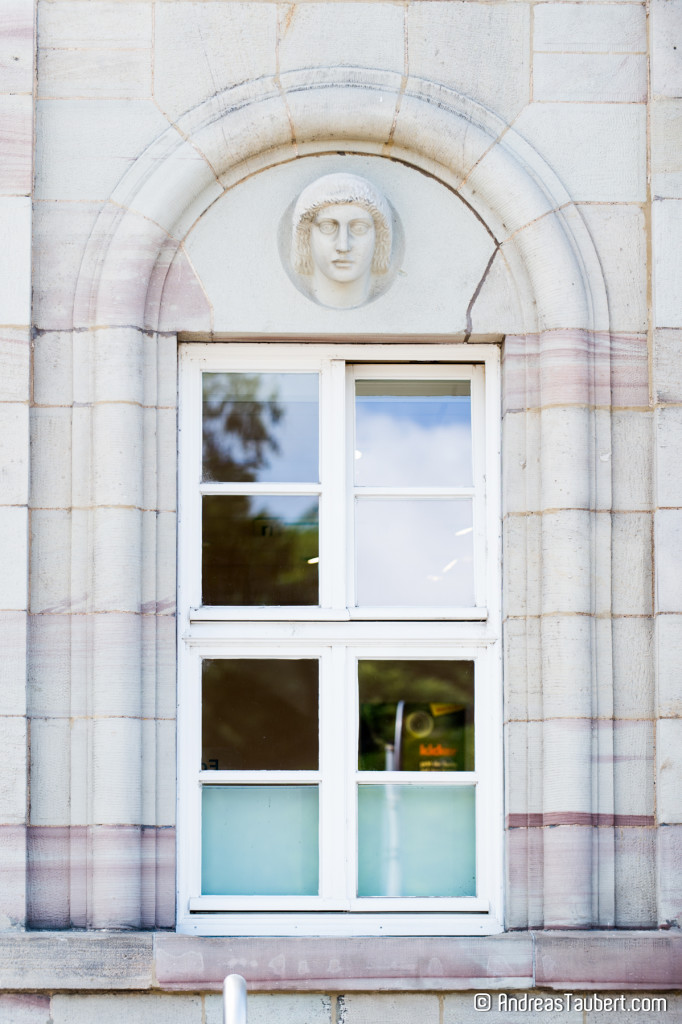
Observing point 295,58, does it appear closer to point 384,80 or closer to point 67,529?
point 384,80

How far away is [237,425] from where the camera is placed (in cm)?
552

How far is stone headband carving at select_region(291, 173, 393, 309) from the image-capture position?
17.3 feet

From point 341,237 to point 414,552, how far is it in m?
1.24

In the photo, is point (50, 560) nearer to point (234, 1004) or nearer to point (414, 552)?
point (414, 552)

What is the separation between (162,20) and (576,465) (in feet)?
7.59

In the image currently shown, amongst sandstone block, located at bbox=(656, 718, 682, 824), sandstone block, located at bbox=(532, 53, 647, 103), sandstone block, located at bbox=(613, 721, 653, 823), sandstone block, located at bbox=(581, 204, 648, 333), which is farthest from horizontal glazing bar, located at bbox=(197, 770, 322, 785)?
sandstone block, located at bbox=(532, 53, 647, 103)

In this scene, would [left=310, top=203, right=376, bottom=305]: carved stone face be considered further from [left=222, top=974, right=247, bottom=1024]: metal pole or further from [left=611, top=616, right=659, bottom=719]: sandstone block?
[left=222, top=974, right=247, bottom=1024]: metal pole

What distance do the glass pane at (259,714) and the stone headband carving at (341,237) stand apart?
1.42 meters

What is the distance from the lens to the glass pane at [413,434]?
5.56m

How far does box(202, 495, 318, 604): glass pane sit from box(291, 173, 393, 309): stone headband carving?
83 cm

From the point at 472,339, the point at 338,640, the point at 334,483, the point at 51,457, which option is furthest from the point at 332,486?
the point at 51,457

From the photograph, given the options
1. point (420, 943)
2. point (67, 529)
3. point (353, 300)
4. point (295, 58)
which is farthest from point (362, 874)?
point (295, 58)

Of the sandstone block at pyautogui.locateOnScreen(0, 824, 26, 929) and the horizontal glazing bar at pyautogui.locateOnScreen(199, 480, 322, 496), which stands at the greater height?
the horizontal glazing bar at pyautogui.locateOnScreen(199, 480, 322, 496)

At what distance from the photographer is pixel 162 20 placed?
5410mm
